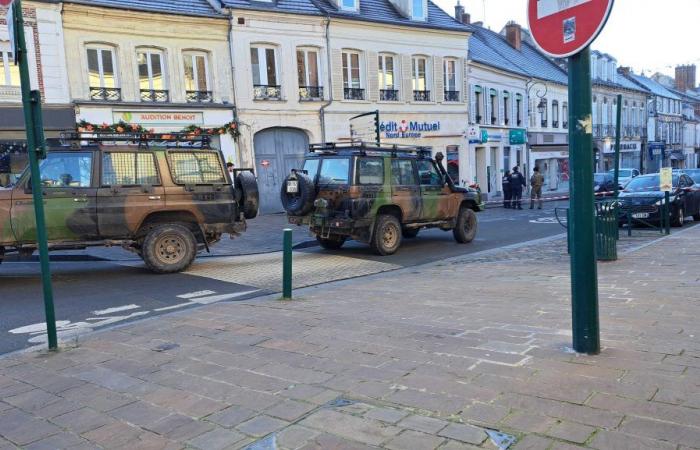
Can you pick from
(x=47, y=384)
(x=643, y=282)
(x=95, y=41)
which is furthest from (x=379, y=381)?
(x=95, y=41)

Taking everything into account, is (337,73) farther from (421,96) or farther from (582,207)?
(582,207)

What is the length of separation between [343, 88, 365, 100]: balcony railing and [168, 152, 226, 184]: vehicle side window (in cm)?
1447

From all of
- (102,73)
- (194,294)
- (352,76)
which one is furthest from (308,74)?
(194,294)

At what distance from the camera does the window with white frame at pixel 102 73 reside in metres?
18.8

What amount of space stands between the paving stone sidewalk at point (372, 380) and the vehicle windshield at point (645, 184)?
420 inches

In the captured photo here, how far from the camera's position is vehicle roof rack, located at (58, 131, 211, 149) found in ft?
29.7

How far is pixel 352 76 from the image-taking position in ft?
79.4

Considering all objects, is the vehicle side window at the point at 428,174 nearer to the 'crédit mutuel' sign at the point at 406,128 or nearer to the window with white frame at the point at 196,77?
the window with white frame at the point at 196,77

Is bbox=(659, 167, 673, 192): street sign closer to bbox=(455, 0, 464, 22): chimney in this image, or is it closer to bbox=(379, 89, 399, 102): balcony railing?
bbox=(379, 89, 399, 102): balcony railing

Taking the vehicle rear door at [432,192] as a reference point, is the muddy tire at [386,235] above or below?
below

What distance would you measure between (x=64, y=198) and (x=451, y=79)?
862 inches

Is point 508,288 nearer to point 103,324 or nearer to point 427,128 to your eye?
point 103,324

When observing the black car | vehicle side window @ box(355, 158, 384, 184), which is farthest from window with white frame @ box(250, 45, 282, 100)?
the black car

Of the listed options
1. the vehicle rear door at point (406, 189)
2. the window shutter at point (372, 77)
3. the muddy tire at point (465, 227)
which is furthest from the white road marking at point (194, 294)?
the window shutter at point (372, 77)
